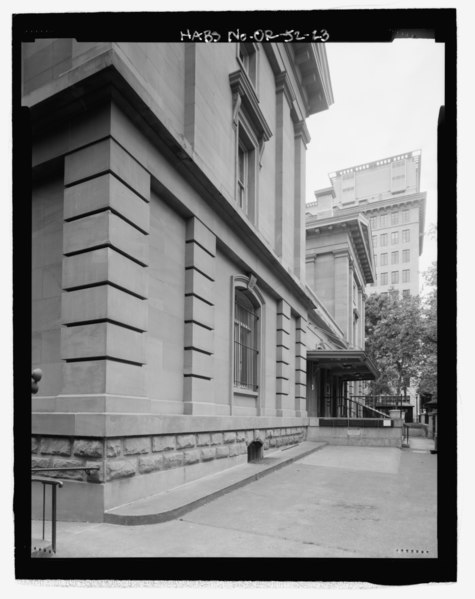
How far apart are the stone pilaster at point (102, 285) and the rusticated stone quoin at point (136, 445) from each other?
45 cm

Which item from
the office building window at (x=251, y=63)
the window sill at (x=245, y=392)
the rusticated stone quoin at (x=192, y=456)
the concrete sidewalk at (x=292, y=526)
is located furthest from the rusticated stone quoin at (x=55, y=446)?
the office building window at (x=251, y=63)

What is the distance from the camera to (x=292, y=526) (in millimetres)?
7109

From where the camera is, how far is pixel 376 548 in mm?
6219

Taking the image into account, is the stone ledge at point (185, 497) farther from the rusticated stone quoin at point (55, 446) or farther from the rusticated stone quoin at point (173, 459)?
the rusticated stone quoin at point (55, 446)

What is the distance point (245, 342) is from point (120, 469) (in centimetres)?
782

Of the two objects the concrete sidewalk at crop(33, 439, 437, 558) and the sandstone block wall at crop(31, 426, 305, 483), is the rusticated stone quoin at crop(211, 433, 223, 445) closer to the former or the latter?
the sandstone block wall at crop(31, 426, 305, 483)

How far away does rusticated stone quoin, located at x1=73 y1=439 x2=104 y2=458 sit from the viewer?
715 centimetres

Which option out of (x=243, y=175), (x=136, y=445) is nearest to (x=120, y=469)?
(x=136, y=445)

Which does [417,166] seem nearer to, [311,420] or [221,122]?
[221,122]

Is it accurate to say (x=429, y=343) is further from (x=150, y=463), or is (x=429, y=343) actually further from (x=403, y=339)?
(x=150, y=463)

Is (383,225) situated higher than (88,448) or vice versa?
(383,225)

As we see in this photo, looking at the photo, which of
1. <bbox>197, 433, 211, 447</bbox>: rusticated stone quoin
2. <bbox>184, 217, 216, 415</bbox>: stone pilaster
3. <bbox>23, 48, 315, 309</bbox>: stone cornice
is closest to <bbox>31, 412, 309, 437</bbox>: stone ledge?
<bbox>197, 433, 211, 447</bbox>: rusticated stone quoin

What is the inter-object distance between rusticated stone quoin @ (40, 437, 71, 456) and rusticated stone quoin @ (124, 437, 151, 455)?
2.65 ft

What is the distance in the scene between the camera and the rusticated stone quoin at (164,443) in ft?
28.0
